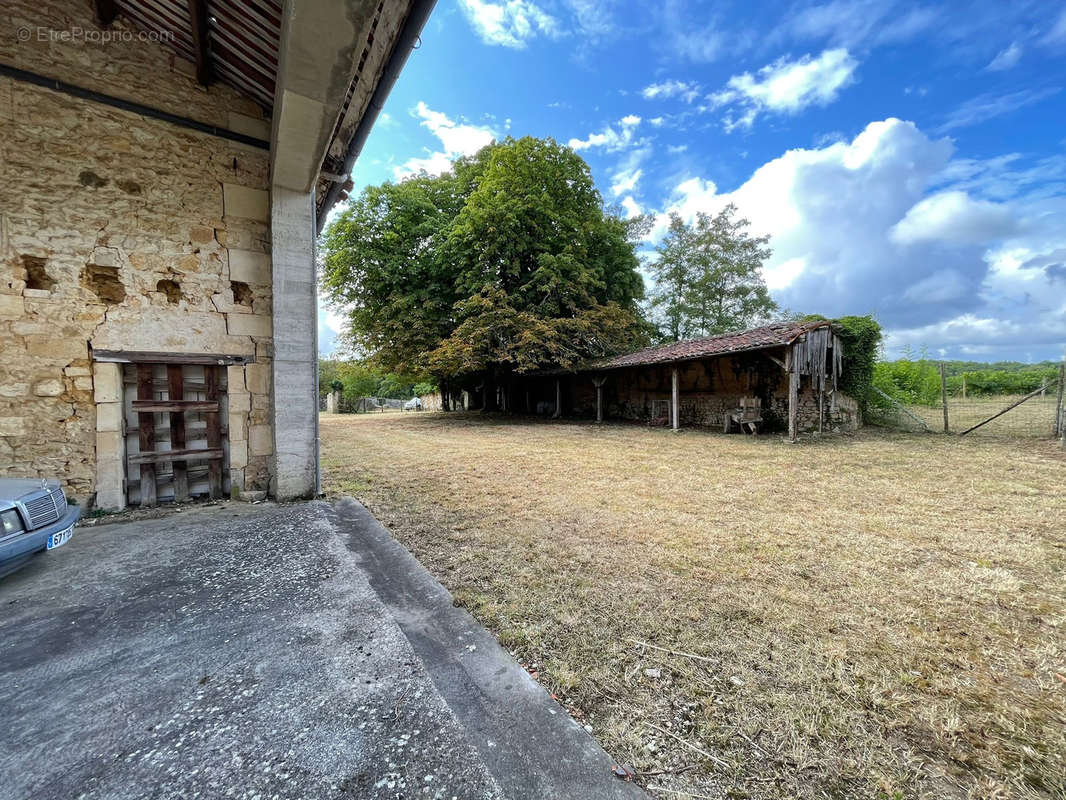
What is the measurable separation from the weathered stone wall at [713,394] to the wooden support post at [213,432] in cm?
1162

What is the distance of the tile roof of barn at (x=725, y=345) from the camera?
387 inches

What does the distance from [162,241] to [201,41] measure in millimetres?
1943

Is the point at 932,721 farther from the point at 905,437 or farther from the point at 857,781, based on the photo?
the point at 905,437

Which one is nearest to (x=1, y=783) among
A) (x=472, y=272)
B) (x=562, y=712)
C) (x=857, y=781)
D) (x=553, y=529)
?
(x=562, y=712)

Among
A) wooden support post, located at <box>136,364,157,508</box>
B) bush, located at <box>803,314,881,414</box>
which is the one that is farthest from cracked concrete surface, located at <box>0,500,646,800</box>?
bush, located at <box>803,314,881,414</box>

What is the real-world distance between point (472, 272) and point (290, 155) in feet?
41.2

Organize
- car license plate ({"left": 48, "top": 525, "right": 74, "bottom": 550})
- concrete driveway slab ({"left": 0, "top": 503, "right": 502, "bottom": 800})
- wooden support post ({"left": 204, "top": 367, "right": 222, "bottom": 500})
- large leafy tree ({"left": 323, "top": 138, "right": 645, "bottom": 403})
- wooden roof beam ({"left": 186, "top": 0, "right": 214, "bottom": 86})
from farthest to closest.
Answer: large leafy tree ({"left": 323, "top": 138, "right": 645, "bottom": 403}) < wooden support post ({"left": 204, "top": 367, "right": 222, "bottom": 500}) < wooden roof beam ({"left": 186, "top": 0, "right": 214, "bottom": 86}) < car license plate ({"left": 48, "top": 525, "right": 74, "bottom": 550}) < concrete driveway slab ({"left": 0, "top": 503, "right": 502, "bottom": 800})

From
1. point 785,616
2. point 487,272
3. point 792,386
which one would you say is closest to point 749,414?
point 792,386

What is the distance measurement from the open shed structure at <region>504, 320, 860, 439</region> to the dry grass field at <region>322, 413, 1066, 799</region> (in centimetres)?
490

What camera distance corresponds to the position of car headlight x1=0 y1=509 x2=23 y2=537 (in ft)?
7.60

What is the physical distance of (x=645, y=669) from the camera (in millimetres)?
1934

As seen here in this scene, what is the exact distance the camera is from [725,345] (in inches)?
439

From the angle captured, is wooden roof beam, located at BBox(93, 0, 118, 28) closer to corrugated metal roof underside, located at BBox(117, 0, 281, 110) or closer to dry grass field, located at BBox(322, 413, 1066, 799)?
corrugated metal roof underside, located at BBox(117, 0, 281, 110)

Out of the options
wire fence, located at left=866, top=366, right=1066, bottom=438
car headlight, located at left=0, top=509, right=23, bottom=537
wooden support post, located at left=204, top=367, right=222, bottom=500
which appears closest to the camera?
car headlight, located at left=0, top=509, right=23, bottom=537
